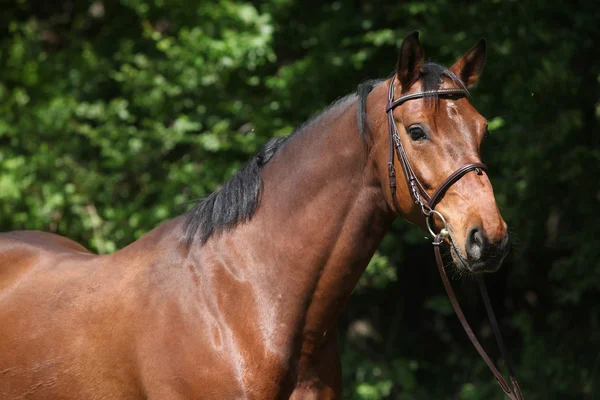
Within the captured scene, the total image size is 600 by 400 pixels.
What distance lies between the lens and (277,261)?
2859mm

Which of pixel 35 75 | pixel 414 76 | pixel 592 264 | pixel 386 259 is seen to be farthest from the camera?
pixel 35 75

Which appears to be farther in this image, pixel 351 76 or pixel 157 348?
pixel 351 76

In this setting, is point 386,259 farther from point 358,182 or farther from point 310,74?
point 358,182

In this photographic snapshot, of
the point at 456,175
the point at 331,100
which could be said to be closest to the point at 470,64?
the point at 456,175

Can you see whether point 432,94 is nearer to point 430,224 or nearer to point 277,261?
point 430,224

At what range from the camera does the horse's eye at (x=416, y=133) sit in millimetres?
2631

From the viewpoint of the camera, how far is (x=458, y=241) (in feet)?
8.20

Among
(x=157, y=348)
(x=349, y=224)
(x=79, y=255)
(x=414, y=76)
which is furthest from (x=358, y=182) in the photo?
(x=79, y=255)

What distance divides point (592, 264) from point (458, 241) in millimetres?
4133

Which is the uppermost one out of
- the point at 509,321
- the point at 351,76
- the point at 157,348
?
the point at 157,348

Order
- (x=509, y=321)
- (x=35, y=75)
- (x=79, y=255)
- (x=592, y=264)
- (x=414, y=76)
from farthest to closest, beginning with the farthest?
(x=509, y=321)
(x=35, y=75)
(x=592, y=264)
(x=79, y=255)
(x=414, y=76)

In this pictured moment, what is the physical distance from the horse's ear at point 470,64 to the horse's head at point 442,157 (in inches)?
4.8

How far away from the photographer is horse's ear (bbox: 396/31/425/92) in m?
2.67

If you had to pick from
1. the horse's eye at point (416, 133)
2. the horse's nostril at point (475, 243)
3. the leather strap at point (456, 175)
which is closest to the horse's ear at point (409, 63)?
the horse's eye at point (416, 133)
